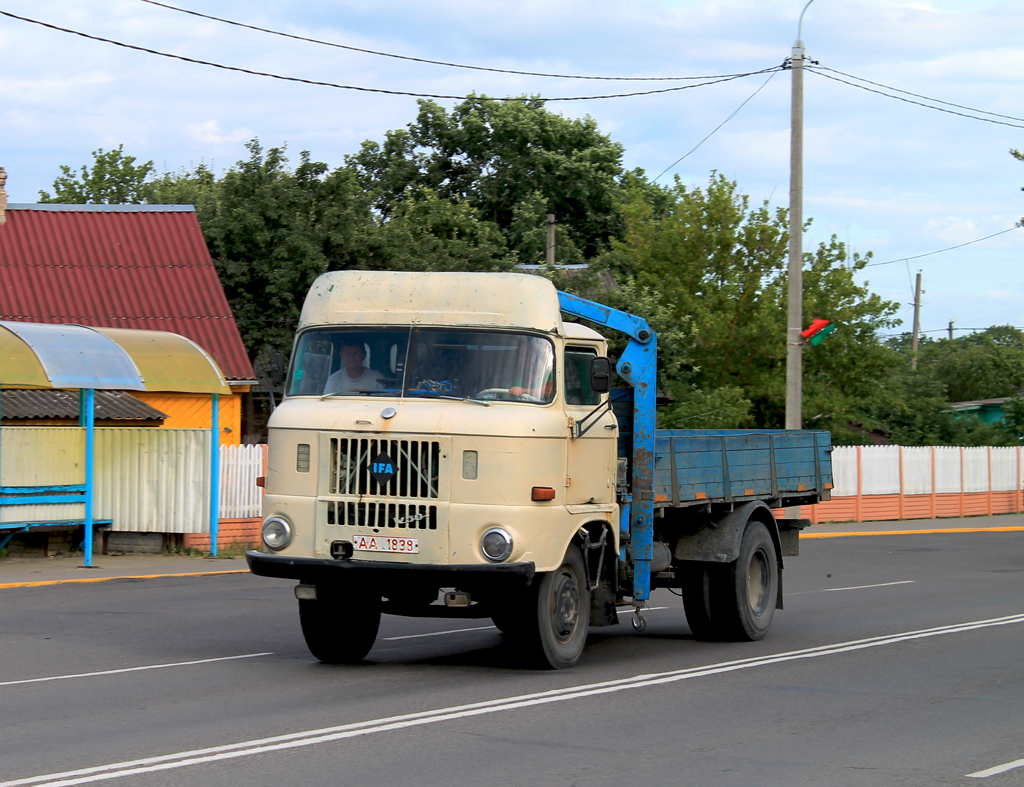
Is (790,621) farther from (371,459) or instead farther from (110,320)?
(110,320)

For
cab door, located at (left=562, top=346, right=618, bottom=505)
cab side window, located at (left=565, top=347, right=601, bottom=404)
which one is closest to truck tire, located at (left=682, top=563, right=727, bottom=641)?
cab door, located at (left=562, top=346, right=618, bottom=505)

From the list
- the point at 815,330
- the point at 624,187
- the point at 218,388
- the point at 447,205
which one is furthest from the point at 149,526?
the point at 624,187

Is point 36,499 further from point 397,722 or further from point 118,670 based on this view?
point 397,722

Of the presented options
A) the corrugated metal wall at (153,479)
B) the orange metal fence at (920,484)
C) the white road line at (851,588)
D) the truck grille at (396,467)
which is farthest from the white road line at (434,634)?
the orange metal fence at (920,484)

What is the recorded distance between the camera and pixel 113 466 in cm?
2014

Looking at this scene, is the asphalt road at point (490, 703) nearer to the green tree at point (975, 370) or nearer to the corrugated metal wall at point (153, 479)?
A: the corrugated metal wall at point (153, 479)

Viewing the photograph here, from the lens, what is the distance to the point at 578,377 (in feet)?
33.3

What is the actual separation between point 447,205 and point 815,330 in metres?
19.0

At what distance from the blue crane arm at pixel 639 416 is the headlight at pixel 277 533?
289 cm

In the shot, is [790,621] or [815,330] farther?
[815,330]

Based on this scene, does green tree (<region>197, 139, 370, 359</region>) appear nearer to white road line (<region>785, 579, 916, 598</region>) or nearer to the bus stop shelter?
the bus stop shelter

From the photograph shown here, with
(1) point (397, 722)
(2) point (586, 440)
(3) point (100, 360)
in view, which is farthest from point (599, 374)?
(3) point (100, 360)

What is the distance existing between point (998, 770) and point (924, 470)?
1259 inches

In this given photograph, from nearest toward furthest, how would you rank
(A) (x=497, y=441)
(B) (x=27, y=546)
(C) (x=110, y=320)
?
1. (A) (x=497, y=441)
2. (B) (x=27, y=546)
3. (C) (x=110, y=320)
